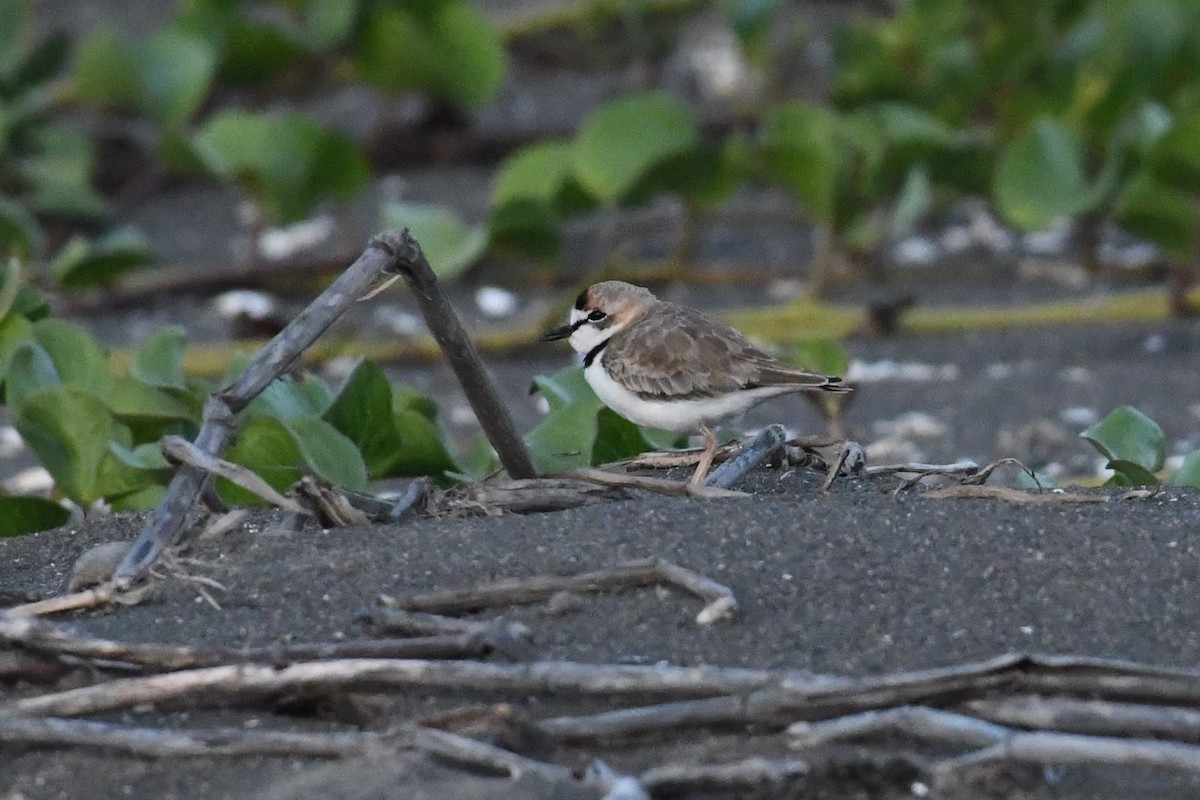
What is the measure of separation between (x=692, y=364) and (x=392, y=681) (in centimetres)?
191

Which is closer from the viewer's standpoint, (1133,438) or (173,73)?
(1133,438)

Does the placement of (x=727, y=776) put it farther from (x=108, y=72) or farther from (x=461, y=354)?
(x=108, y=72)

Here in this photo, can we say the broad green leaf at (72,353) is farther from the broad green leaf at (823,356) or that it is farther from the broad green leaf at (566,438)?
the broad green leaf at (823,356)

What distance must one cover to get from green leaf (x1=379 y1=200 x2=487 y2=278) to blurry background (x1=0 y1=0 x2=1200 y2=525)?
0.04 feet

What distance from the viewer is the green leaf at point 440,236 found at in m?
6.62

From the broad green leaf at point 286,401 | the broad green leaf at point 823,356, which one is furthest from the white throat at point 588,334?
the broad green leaf at point 286,401

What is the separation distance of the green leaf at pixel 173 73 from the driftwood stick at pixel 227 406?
5.09 m

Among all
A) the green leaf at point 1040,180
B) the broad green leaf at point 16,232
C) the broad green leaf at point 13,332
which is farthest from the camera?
the green leaf at point 1040,180

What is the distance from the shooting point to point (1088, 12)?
8.60 metres

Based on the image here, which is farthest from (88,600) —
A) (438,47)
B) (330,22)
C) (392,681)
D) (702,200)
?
(438,47)

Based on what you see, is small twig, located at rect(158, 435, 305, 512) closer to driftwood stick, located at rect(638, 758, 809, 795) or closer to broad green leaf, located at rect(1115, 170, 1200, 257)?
driftwood stick, located at rect(638, 758, 809, 795)

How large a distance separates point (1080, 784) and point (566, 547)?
89 centimetres

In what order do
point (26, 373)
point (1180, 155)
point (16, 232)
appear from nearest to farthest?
Result: point (26, 373)
point (1180, 155)
point (16, 232)

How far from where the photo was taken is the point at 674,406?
4348mm
